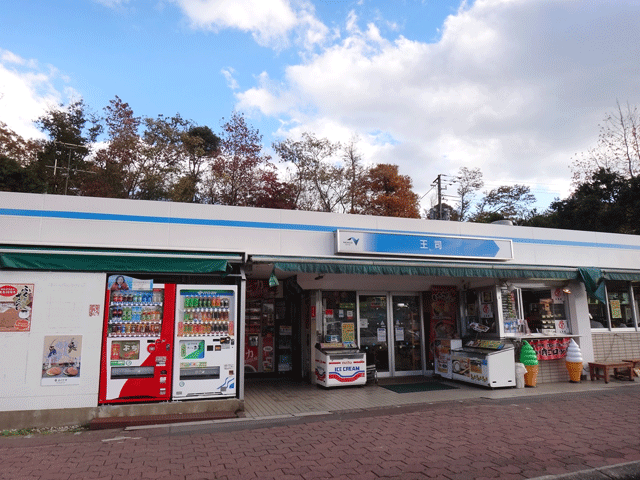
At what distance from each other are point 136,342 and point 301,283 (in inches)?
176

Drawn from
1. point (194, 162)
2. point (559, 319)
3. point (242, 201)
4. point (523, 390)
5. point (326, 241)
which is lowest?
point (523, 390)

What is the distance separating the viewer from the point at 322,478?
4.81 meters

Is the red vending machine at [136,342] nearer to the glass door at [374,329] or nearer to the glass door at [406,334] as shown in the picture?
the glass door at [374,329]

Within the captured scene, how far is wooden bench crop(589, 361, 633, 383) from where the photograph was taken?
1119cm

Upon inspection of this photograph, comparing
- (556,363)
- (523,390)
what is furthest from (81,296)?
(556,363)

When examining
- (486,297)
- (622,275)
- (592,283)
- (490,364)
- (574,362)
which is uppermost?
(622,275)

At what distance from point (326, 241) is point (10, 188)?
20.5m

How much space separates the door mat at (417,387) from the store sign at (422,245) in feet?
10.4

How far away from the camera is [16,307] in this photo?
733 centimetres

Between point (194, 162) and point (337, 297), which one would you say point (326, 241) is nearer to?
point (337, 297)

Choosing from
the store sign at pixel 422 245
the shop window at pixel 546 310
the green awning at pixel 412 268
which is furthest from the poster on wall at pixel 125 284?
the shop window at pixel 546 310

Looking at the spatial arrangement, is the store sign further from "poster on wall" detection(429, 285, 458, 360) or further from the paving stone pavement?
the paving stone pavement

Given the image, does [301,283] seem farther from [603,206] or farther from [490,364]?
[603,206]

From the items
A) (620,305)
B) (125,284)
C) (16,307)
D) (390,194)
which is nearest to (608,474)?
(125,284)
